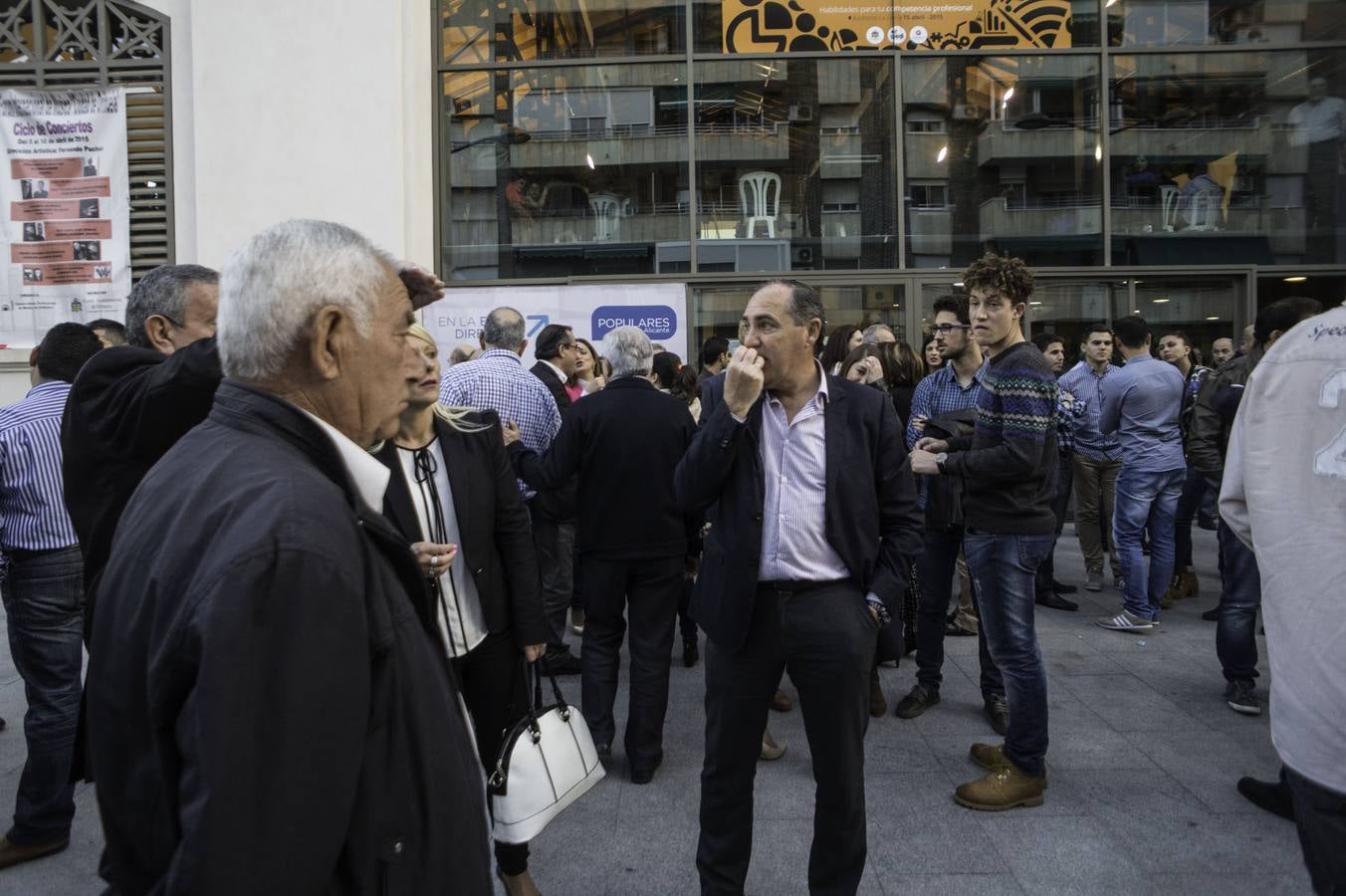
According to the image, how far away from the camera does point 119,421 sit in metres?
2.36

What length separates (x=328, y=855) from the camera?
1.15 metres

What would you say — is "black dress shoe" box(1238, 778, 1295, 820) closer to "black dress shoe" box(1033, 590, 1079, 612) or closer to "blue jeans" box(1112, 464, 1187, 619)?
"blue jeans" box(1112, 464, 1187, 619)

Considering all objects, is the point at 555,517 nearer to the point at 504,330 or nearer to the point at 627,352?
the point at 504,330

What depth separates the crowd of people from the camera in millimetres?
1150

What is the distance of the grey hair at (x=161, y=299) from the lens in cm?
266

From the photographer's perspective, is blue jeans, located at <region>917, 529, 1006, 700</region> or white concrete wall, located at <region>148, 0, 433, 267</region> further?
white concrete wall, located at <region>148, 0, 433, 267</region>

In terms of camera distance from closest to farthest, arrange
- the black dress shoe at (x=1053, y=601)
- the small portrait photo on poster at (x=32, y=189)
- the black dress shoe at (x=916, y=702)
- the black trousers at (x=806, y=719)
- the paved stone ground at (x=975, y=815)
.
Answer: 1. the black trousers at (x=806, y=719)
2. the paved stone ground at (x=975, y=815)
3. the black dress shoe at (x=916, y=702)
4. the black dress shoe at (x=1053, y=601)
5. the small portrait photo on poster at (x=32, y=189)

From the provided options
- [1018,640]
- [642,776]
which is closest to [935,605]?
[1018,640]

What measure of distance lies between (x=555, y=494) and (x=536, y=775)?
297cm

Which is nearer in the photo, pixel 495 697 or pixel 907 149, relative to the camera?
pixel 495 697

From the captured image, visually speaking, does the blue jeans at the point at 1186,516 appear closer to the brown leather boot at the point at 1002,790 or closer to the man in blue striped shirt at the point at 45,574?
the brown leather boot at the point at 1002,790

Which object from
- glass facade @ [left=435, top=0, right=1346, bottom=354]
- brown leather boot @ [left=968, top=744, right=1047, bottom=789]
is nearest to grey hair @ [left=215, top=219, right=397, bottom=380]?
brown leather boot @ [left=968, top=744, right=1047, bottom=789]

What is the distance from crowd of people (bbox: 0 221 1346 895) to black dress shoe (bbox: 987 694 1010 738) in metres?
0.02

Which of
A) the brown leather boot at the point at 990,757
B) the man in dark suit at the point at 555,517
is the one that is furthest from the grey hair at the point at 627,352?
the brown leather boot at the point at 990,757
